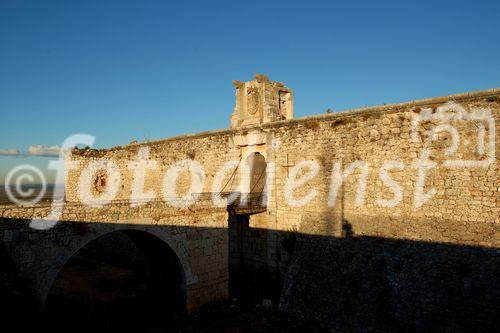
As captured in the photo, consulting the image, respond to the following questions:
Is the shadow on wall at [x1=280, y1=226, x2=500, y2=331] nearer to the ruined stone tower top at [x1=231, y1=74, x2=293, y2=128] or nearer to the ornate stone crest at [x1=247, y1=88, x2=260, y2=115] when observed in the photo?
the ruined stone tower top at [x1=231, y1=74, x2=293, y2=128]

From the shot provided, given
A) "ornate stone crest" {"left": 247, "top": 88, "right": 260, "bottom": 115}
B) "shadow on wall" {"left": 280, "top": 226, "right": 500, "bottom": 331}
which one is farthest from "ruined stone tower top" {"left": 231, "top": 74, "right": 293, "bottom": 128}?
"shadow on wall" {"left": 280, "top": 226, "right": 500, "bottom": 331}

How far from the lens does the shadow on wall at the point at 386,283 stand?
27.2 feet

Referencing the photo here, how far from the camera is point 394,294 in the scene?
9414 mm

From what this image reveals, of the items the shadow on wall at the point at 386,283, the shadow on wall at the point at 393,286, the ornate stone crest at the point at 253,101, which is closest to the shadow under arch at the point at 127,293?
the shadow on wall at the point at 386,283

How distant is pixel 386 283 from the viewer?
9727 mm

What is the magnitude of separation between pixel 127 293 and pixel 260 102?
9164 millimetres

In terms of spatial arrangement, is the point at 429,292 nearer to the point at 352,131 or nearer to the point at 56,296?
the point at 352,131

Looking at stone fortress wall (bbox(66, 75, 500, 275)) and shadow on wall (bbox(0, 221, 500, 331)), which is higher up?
stone fortress wall (bbox(66, 75, 500, 275))

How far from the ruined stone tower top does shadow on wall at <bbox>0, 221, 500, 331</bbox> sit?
5468 millimetres

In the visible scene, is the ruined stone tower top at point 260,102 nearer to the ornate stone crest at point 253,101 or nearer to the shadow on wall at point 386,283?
the ornate stone crest at point 253,101

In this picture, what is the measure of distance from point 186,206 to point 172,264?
1931mm

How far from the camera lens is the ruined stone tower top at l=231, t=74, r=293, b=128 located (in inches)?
600

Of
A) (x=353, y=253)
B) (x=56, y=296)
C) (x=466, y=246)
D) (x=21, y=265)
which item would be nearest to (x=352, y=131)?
Answer: (x=353, y=253)

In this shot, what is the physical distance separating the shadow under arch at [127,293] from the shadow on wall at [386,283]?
11.0 inches
